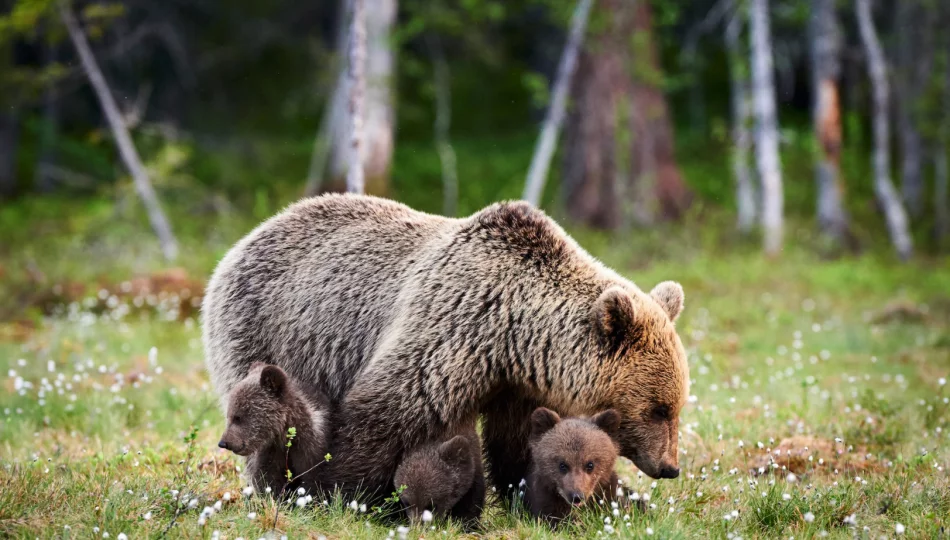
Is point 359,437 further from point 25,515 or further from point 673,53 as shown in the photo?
point 673,53

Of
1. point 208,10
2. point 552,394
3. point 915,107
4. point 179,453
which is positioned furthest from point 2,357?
point 208,10

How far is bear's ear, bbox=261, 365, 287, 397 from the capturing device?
18.7 ft

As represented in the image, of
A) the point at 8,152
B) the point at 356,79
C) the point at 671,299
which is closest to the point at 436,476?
the point at 671,299

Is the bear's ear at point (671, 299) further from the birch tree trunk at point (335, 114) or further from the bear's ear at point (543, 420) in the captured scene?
the birch tree trunk at point (335, 114)

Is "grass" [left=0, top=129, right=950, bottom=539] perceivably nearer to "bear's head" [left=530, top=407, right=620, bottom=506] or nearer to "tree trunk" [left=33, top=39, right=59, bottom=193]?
"bear's head" [left=530, top=407, right=620, bottom=506]

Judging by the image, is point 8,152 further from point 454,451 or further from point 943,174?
point 454,451

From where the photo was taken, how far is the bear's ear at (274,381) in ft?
18.7

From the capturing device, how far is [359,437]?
5.69 metres

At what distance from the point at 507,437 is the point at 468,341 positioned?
2.84ft

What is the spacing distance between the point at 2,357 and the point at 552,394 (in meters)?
7.70

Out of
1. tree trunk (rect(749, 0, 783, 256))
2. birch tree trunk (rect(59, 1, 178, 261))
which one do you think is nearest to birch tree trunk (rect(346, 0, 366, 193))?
birch tree trunk (rect(59, 1, 178, 261))

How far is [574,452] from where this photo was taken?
5.37 m

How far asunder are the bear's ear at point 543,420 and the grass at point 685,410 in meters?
0.52

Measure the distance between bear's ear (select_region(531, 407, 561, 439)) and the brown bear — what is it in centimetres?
20
